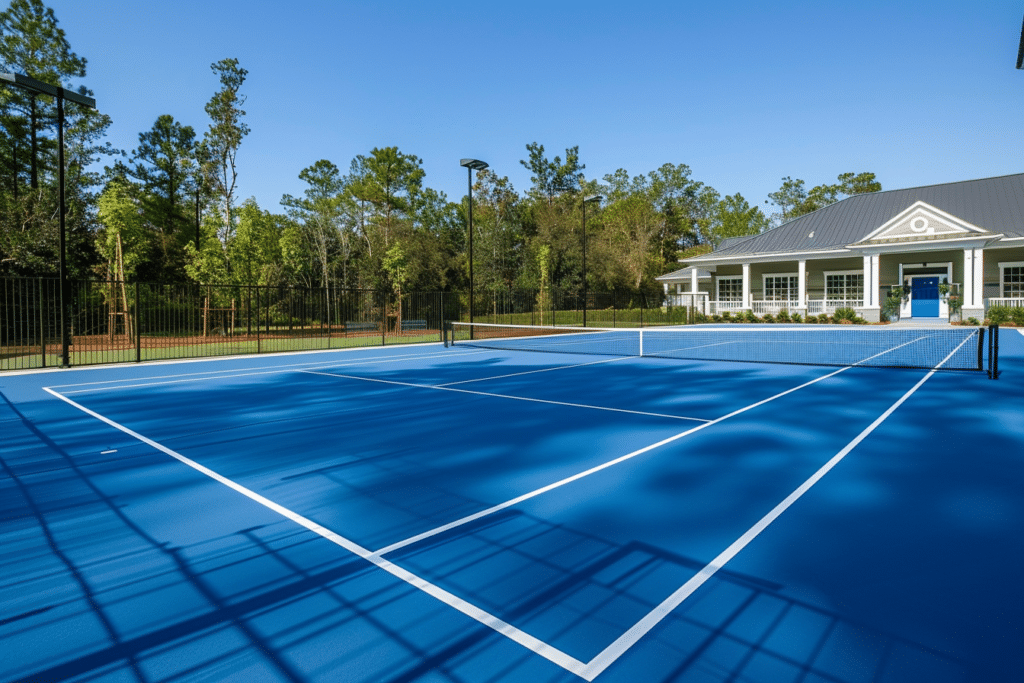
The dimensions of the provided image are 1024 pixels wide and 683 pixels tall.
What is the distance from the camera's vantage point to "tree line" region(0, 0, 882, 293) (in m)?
31.9

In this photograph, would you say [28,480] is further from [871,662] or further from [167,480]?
[871,662]

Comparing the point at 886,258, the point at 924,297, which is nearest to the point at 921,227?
the point at 886,258

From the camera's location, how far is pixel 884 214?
40.7 meters

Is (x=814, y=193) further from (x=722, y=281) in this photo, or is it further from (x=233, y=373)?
(x=233, y=373)

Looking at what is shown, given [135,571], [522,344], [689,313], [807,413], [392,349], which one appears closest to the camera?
[135,571]

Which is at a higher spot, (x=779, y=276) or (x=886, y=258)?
(x=886, y=258)

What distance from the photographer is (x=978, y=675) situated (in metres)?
2.65

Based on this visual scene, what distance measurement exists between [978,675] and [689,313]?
137 ft

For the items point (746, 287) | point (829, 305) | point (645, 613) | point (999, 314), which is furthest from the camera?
point (746, 287)

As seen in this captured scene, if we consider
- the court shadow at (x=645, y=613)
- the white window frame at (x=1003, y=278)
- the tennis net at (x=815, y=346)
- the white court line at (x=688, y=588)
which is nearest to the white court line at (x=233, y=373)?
the tennis net at (x=815, y=346)

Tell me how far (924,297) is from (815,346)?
748 inches

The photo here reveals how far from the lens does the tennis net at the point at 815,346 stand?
1655 centimetres

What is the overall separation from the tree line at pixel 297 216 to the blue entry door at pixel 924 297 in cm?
2064

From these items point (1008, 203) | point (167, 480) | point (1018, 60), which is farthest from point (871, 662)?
point (1008, 203)
